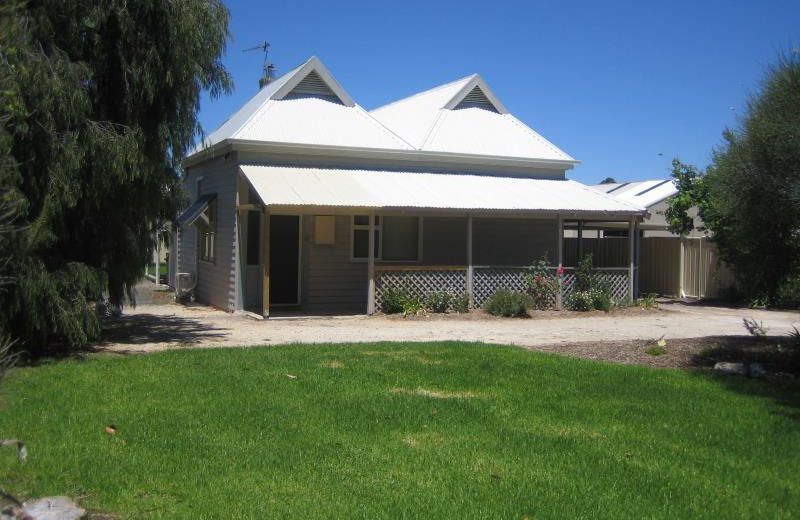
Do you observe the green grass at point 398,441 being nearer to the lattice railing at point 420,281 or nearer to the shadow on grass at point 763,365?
the shadow on grass at point 763,365

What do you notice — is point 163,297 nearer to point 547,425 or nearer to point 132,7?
point 132,7

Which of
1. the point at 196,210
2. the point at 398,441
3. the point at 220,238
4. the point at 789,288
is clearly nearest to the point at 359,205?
the point at 220,238

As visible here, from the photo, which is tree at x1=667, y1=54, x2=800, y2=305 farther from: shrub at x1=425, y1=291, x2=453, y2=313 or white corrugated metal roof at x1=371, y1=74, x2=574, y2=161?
white corrugated metal roof at x1=371, y1=74, x2=574, y2=161

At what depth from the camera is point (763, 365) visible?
36.4ft

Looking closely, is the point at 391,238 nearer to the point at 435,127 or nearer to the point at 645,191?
the point at 435,127

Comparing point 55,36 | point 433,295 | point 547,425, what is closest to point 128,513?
point 547,425

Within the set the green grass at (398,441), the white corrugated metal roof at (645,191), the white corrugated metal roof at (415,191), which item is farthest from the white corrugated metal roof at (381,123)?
the green grass at (398,441)

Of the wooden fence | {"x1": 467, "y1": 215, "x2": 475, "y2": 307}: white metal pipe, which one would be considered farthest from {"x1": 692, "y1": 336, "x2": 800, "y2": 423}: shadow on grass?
the wooden fence

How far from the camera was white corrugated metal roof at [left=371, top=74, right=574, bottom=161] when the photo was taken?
20.8m

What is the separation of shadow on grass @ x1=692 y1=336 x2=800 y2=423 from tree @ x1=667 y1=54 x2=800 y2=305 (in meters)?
0.94

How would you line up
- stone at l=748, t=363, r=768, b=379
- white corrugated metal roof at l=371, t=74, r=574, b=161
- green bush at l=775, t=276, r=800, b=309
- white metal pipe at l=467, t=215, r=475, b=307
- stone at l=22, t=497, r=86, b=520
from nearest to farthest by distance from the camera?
stone at l=22, t=497, r=86, b=520
stone at l=748, t=363, r=768, b=379
green bush at l=775, t=276, r=800, b=309
white metal pipe at l=467, t=215, r=475, b=307
white corrugated metal roof at l=371, t=74, r=574, b=161

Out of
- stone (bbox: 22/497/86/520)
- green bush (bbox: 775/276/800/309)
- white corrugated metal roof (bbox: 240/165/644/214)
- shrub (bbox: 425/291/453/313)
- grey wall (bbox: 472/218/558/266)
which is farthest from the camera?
grey wall (bbox: 472/218/558/266)

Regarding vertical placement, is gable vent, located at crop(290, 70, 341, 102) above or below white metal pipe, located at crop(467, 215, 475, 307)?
above

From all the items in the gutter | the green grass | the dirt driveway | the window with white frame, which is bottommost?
the green grass
